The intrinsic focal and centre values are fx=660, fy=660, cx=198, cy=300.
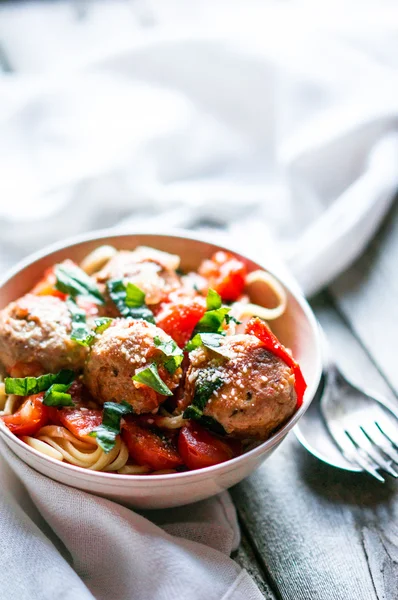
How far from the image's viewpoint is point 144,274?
390 centimetres

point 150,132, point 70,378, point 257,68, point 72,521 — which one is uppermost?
point 257,68

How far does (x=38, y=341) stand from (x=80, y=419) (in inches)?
18.7

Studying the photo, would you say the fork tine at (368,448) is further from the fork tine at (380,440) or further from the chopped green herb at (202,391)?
the chopped green herb at (202,391)

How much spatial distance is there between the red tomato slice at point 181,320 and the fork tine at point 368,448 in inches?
45.4

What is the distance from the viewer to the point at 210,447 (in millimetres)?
3219

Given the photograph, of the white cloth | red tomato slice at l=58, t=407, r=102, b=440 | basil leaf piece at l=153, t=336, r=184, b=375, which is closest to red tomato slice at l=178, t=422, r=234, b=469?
basil leaf piece at l=153, t=336, r=184, b=375

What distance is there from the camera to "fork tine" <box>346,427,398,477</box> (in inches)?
147

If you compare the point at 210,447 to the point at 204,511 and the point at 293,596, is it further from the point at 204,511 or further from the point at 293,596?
the point at 293,596

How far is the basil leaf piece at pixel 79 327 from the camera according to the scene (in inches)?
136

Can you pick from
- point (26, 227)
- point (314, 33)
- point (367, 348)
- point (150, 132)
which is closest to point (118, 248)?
point (26, 227)

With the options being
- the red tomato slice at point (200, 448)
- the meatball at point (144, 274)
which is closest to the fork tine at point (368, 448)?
the red tomato slice at point (200, 448)

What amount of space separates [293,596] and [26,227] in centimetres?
308

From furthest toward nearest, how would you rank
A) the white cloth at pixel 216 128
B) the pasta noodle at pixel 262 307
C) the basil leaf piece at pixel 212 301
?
the white cloth at pixel 216 128
the pasta noodle at pixel 262 307
the basil leaf piece at pixel 212 301

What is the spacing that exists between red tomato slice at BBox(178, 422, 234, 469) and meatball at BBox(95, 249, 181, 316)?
864 millimetres
